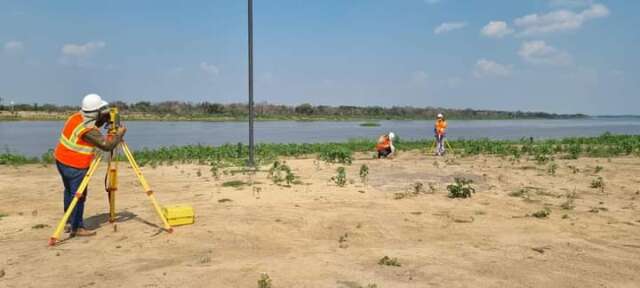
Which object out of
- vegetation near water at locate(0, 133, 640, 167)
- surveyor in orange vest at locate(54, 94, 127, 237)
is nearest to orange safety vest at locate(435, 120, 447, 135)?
vegetation near water at locate(0, 133, 640, 167)

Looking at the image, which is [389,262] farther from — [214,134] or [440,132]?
[214,134]

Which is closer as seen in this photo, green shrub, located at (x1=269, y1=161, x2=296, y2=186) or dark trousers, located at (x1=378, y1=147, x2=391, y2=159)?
green shrub, located at (x1=269, y1=161, x2=296, y2=186)

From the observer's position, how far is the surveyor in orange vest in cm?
602

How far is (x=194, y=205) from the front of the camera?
329 inches

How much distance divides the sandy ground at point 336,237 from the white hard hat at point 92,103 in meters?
1.69

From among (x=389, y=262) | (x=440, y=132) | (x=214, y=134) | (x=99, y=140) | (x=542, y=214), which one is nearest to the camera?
(x=389, y=262)

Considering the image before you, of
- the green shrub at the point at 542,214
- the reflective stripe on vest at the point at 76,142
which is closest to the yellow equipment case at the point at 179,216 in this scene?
the reflective stripe on vest at the point at 76,142

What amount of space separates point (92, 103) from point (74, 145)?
0.59 metres

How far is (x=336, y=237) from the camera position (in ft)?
20.6

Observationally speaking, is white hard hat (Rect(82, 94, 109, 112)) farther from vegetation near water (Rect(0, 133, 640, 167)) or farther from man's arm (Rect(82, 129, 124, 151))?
vegetation near water (Rect(0, 133, 640, 167))

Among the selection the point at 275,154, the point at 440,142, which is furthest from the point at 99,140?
the point at 440,142

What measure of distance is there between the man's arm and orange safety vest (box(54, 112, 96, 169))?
0.06 metres

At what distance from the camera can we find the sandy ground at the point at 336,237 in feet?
15.4

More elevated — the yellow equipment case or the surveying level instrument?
the surveying level instrument
